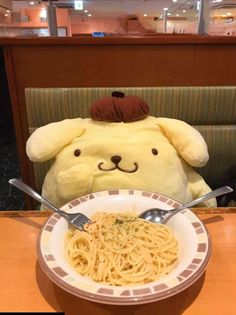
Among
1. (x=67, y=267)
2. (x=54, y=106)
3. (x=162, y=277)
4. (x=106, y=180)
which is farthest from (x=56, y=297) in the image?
(x=54, y=106)

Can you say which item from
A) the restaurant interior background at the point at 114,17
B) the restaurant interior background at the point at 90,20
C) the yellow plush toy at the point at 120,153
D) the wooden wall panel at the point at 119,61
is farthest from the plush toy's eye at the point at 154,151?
the restaurant interior background at the point at 114,17

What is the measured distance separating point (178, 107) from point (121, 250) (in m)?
0.88

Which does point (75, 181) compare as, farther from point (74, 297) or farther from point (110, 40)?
point (110, 40)

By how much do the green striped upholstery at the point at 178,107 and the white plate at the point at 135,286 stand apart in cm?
60

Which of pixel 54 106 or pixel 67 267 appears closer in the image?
pixel 67 267

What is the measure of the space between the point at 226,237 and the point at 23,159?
124cm

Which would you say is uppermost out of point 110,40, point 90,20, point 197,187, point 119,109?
point 90,20

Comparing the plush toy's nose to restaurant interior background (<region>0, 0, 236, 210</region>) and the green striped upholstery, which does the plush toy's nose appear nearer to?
the green striped upholstery

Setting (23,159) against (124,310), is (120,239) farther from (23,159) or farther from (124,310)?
(23,159)

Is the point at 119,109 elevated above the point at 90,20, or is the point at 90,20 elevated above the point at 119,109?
the point at 90,20

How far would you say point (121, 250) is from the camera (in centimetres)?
61

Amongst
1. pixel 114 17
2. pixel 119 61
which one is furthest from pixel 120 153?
pixel 114 17

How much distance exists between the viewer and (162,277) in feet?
1.74

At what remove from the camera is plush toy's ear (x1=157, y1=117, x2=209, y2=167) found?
0.90 metres
